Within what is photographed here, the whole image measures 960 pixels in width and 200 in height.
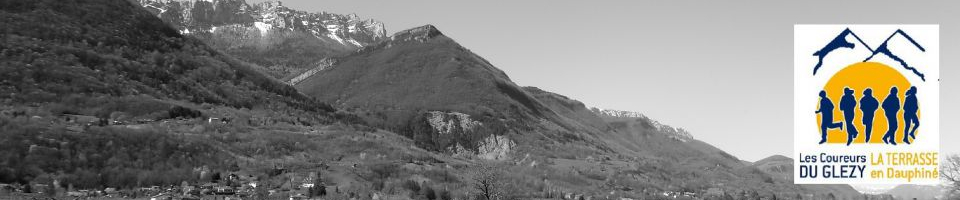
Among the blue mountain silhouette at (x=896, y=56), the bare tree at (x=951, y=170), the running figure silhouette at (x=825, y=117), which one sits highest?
the blue mountain silhouette at (x=896, y=56)

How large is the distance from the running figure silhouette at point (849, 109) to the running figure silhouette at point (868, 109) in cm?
32

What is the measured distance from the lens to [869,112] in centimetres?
2667

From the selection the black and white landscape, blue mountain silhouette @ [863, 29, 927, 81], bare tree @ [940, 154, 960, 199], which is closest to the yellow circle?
blue mountain silhouette @ [863, 29, 927, 81]

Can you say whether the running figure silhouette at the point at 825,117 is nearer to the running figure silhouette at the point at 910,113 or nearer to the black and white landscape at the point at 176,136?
the running figure silhouette at the point at 910,113

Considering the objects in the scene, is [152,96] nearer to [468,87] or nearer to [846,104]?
[846,104]

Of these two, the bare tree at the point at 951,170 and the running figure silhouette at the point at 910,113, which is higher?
the running figure silhouette at the point at 910,113

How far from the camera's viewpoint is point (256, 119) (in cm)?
3941

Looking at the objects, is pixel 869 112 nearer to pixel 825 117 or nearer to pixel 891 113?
pixel 891 113

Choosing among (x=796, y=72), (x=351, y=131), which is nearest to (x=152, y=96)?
(x=351, y=131)

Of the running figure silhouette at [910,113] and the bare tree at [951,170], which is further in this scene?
the bare tree at [951,170]

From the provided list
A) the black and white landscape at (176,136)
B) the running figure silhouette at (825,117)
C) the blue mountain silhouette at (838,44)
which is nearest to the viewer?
the black and white landscape at (176,136)

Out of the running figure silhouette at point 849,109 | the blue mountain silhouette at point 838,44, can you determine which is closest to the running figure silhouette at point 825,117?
the running figure silhouette at point 849,109

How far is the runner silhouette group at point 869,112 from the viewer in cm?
2639

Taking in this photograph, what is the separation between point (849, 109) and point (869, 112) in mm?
772
